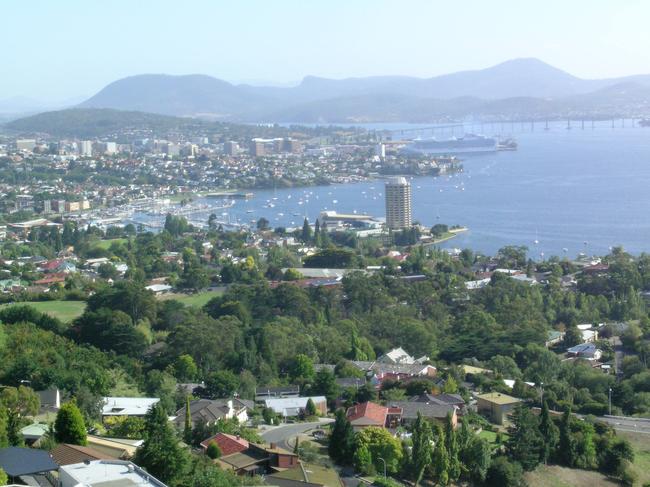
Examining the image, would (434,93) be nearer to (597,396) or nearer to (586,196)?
(586,196)

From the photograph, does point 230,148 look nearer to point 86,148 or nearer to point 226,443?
point 86,148

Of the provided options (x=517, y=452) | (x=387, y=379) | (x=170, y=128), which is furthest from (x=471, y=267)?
(x=170, y=128)

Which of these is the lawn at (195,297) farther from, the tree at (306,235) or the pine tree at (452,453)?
the pine tree at (452,453)

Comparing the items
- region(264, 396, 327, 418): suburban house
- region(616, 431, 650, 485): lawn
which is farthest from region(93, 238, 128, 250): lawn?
region(616, 431, 650, 485): lawn

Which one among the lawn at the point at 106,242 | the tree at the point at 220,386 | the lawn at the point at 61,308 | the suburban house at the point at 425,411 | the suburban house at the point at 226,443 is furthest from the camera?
the lawn at the point at 106,242

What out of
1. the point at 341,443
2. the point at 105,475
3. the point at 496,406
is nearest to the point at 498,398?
the point at 496,406

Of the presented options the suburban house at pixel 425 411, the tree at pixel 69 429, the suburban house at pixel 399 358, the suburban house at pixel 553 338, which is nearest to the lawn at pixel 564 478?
the suburban house at pixel 425 411

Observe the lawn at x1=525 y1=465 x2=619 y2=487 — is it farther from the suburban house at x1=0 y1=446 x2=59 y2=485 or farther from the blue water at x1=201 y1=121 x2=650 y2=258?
A: the blue water at x1=201 y1=121 x2=650 y2=258
